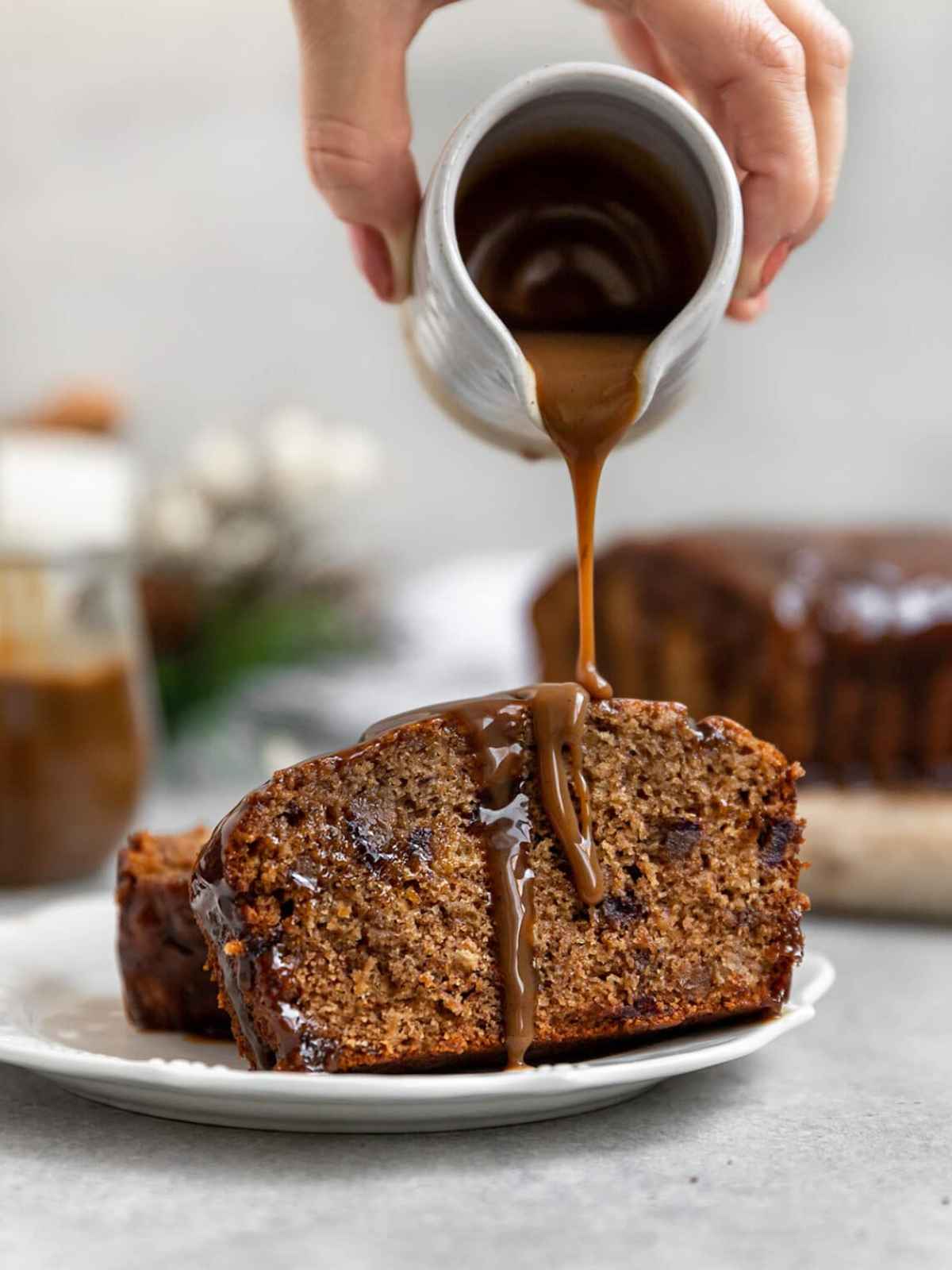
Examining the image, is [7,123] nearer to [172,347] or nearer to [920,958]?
[172,347]

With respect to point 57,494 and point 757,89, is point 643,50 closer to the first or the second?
point 757,89

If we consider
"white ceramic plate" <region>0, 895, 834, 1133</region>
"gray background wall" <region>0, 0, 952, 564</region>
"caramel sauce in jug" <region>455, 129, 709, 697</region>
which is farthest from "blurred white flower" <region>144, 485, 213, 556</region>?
"caramel sauce in jug" <region>455, 129, 709, 697</region>

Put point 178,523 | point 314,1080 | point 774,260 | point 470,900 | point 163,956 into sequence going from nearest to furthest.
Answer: point 314,1080, point 470,900, point 163,956, point 774,260, point 178,523

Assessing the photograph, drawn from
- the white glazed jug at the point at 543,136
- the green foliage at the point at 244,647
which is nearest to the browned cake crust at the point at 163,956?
the white glazed jug at the point at 543,136

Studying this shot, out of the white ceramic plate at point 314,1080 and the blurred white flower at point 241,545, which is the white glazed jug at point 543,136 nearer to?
the white ceramic plate at point 314,1080

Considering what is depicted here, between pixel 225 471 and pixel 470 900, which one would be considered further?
pixel 225 471

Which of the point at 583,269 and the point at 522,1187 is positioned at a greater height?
the point at 583,269

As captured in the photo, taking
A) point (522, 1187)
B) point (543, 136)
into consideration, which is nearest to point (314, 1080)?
point (522, 1187)

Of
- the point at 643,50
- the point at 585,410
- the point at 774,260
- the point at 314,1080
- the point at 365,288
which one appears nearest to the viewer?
the point at 314,1080
